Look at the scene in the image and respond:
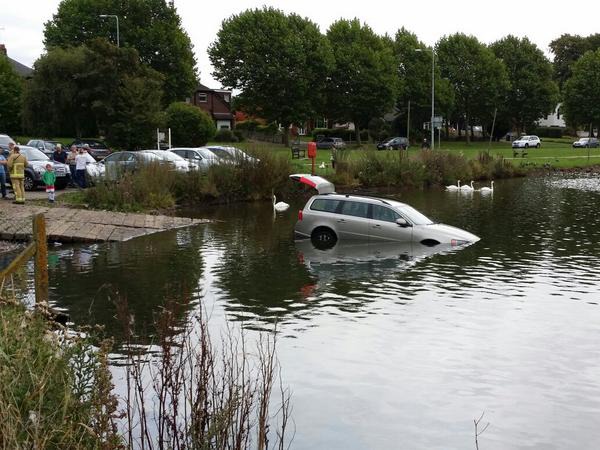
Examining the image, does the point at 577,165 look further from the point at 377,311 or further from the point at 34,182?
the point at 377,311

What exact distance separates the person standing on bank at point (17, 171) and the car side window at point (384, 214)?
12956 millimetres

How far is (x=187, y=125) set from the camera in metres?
59.3

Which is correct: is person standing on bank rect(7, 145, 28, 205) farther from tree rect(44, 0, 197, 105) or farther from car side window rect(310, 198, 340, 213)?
tree rect(44, 0, 197, 105)

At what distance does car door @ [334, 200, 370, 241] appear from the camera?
24750mm

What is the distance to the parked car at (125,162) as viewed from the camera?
3313 cm

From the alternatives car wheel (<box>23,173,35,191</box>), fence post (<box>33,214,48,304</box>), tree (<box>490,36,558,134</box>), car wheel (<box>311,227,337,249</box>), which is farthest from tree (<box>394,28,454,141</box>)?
fence post (<box>33,214,48,304</box>)

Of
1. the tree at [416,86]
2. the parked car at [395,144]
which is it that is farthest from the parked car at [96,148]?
the tree at [416,86]

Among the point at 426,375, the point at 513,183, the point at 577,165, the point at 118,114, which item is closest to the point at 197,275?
the point at 426,375

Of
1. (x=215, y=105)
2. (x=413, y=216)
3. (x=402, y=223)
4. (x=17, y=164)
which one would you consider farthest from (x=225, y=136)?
(x=402, y=223)

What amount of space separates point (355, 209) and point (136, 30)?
2133 inches

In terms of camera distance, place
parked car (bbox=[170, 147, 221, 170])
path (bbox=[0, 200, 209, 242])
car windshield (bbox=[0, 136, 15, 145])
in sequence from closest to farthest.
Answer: path (bbox=[0, 200, 209, 242]) → parked car (bbox=[170, 147, 221, 170]) → car windshield (bbox=[0, 136, 15, 145])

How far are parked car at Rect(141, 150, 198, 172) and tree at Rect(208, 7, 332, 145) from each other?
127 ft

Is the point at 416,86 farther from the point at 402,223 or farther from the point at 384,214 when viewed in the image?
the point at 402,223

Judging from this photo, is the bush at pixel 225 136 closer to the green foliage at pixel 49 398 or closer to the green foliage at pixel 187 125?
the green foliage at pixel 187 125
